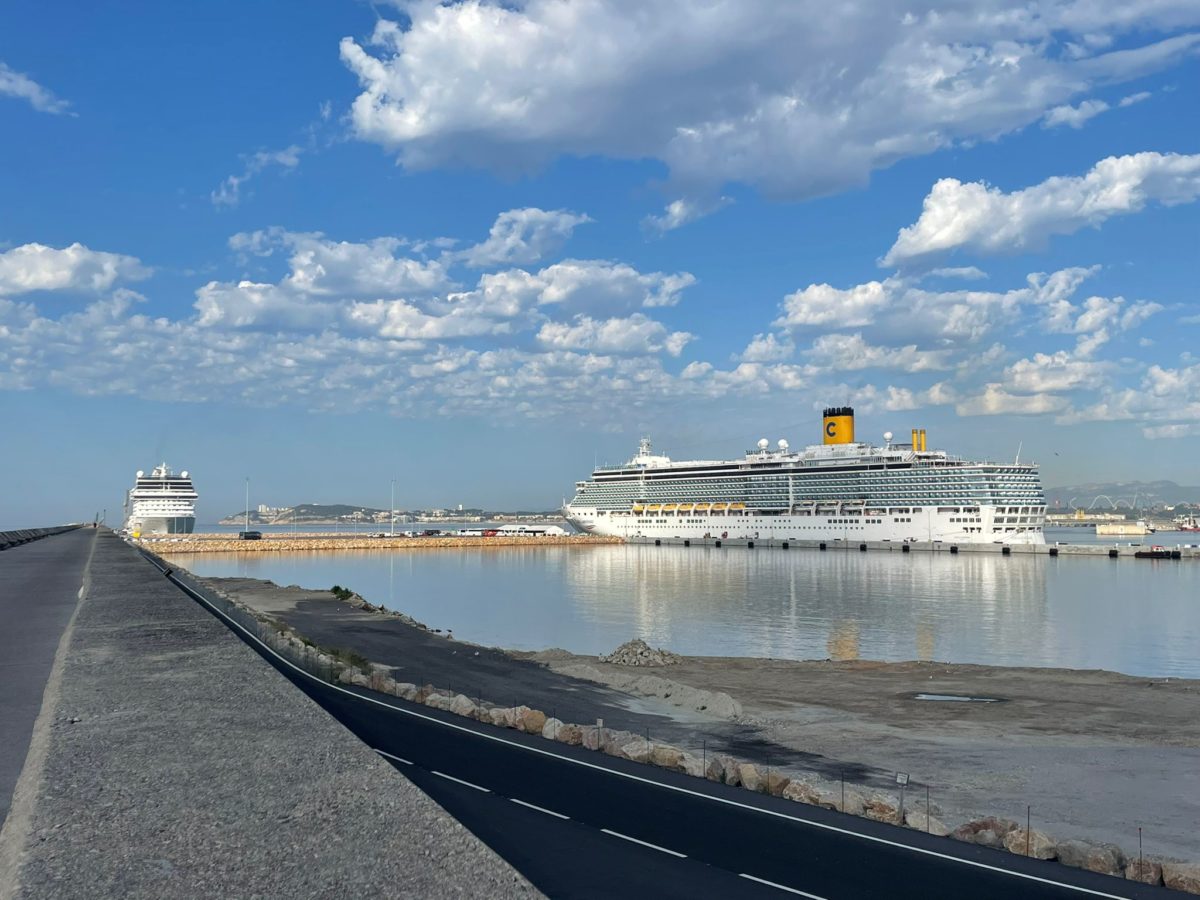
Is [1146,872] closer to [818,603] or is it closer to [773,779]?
[773,779]

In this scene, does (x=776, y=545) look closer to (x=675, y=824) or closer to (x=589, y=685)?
(x=589, y=685)

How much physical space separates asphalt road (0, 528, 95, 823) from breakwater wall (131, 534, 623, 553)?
6397cm

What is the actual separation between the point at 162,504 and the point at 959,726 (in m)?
131

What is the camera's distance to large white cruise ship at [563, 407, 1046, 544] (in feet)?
307

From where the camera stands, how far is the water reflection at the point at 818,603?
111ft

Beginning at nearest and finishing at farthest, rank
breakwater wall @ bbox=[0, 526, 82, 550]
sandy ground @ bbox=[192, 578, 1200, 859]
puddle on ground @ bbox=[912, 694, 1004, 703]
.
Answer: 1. sandy ground @ bbox=[192, 578, 1200, 859]
2. puddle on ground @ bbox=[912, 694, 1004, 703]
3. breakwater wall @ bbox=[0, 526, 82, 550]

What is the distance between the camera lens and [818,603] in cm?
4781

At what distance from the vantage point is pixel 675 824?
10.7m

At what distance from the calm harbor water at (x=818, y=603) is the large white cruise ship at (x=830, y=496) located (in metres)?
6.35

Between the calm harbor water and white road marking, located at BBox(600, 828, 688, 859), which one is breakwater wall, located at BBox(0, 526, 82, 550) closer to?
the calm harbor water

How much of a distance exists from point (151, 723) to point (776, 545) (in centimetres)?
9770

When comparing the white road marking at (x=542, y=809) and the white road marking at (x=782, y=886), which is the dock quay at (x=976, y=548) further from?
the white road marking at (x=782, y=886)

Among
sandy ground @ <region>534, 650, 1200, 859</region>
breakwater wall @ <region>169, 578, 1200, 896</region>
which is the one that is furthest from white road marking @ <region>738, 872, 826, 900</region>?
sandy ground @ <region>534, 650, 1200, 859</region>

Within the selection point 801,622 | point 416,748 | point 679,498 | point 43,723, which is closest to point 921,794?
point 416,748
